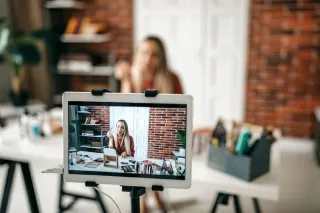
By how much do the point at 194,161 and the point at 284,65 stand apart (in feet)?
9.06

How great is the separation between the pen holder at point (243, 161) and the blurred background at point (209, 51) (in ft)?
8.05

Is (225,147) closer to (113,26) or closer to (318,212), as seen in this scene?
(318,212)

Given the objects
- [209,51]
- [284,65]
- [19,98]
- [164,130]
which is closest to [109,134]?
[164,130]

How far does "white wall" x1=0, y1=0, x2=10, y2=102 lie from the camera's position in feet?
13.4

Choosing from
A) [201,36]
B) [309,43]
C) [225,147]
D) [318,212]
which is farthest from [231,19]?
[225,147]

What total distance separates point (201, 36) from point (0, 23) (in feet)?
7.69

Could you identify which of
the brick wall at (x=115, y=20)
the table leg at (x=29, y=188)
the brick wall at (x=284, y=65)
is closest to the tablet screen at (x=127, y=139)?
the table leg at (x=29, y=188)

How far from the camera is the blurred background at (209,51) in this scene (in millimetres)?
3977

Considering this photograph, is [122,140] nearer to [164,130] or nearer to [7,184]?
[164,130]

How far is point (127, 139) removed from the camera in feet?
3.57

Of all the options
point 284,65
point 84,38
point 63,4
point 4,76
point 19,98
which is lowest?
point 19,98

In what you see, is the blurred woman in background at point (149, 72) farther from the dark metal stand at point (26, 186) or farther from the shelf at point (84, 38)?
the shelf at point (84, 38)

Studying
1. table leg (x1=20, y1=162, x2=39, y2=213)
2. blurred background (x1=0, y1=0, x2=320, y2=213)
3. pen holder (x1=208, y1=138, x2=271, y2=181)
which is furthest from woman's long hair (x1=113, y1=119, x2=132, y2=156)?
blurred background (x1=0, y1=0, x2=320, y2=213)

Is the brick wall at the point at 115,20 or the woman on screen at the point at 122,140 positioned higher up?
the brick wall at the point at 115,20
